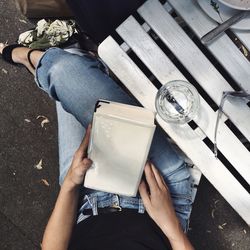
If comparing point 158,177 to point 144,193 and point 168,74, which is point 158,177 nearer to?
point 144,193

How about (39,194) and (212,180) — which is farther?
(39,194)

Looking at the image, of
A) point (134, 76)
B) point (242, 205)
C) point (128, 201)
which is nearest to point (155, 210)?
point (128, 201)

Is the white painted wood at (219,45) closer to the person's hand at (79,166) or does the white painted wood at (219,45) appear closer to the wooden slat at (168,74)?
the wooden slat at (168,74)

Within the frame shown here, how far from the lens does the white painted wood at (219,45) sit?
1179mm

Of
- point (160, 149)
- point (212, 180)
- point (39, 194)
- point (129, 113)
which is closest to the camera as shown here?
point (129, 113)

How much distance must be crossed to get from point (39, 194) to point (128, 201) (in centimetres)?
56

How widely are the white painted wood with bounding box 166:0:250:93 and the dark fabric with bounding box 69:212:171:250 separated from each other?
0.52 m

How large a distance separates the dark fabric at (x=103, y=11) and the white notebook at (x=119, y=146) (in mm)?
311

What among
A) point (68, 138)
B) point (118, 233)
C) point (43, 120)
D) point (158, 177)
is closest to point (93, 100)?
point (68, 138)

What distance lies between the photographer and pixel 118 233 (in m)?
1.36

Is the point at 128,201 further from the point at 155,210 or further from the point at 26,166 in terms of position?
the point at 26,166

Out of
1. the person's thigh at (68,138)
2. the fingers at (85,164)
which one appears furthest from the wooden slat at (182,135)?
the person's thigh at (68,138)

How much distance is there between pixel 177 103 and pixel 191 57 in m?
0.14

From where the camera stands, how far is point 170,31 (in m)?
1.20
